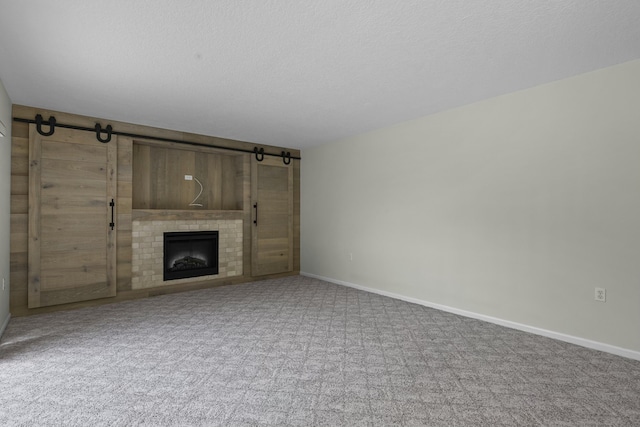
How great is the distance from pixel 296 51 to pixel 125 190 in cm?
337

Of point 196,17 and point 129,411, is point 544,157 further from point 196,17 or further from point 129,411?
point 129,411

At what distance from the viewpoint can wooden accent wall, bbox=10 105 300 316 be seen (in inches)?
154

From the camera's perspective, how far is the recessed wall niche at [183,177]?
5158 millimetres

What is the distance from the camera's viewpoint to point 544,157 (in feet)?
11.0

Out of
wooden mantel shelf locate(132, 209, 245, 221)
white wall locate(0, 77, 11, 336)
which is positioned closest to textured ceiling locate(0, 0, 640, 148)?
white wall locate(0, 77, 11, 336)

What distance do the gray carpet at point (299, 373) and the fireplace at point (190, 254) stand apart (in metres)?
1.25

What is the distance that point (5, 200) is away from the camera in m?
3.56

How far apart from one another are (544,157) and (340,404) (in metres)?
2.97

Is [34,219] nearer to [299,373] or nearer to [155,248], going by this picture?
[155,248]

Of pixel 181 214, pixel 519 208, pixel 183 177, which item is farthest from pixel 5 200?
pixel 519 208

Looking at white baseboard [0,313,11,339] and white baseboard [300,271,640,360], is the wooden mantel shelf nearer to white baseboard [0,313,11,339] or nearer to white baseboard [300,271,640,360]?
white baseboard [0,313,11,339]

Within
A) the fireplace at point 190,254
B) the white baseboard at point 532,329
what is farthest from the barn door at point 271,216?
the white baseboard at point 532,329

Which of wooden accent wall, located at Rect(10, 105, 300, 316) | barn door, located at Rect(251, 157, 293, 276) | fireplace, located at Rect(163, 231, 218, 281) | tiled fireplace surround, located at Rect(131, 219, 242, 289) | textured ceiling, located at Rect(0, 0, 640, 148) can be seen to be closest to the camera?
textured ceiling, located at Rect(0, 0, 640, 148)

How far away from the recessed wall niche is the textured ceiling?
4.03 ft
